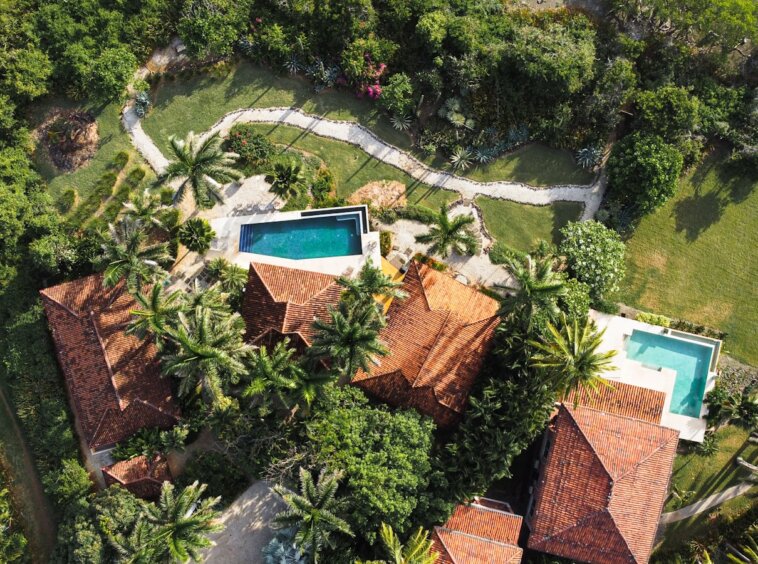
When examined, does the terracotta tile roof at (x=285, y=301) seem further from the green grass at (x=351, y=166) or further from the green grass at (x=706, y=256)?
the green grass at (x=706, y=256)

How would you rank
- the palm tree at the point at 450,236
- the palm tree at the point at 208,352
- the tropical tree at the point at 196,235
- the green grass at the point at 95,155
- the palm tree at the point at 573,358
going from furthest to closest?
1. the green grass at the point at 95,155
2. the tropical tree at the point at 196,235
3. the palm tree at the point at 450,236
4. the palm tree at the point at 208,352
5. the palm tree at the point at 573,358

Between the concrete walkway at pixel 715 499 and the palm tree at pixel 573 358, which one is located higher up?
the palm tree at pixel 573 358

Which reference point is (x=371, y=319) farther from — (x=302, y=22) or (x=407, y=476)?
(x=302, y=22)

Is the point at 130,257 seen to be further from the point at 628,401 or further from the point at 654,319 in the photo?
the point at 654,319

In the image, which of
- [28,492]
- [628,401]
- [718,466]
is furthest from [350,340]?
[718,466]

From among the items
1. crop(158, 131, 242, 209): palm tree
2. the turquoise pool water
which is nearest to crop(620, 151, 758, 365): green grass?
the turquoise pool water

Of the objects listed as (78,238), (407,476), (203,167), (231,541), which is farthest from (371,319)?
(78,238)

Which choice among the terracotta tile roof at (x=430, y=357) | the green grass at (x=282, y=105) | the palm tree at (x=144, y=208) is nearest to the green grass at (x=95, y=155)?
the green grass at (x=282, y=105)
